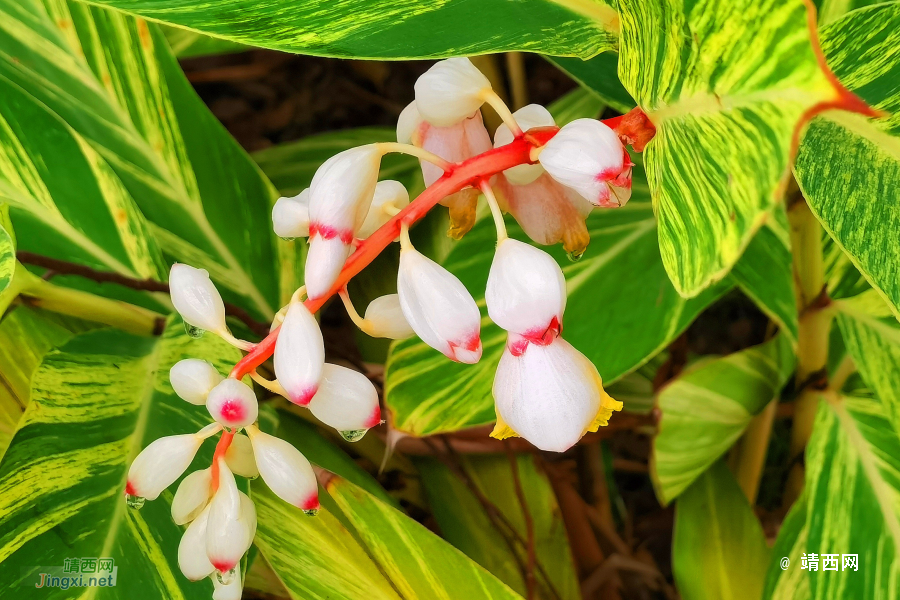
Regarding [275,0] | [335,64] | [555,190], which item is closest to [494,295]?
[555,190]

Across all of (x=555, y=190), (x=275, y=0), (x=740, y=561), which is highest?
(x=275, y=0)

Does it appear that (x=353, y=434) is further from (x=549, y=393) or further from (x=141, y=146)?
(x=141, y=146)

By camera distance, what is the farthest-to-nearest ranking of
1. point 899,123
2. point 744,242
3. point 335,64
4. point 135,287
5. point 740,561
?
point 335,64, point 740,561, point 135,287, point 899,123, point 744,242

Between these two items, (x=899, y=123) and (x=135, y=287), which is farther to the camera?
(x=135, y=287)

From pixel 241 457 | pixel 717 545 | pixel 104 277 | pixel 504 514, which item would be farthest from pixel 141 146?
pixel 717 545

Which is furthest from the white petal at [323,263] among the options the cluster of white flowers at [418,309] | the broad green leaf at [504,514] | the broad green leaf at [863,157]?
the broad green leaf at [504,514]

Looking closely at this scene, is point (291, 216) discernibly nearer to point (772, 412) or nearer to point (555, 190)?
point (555, 190)
